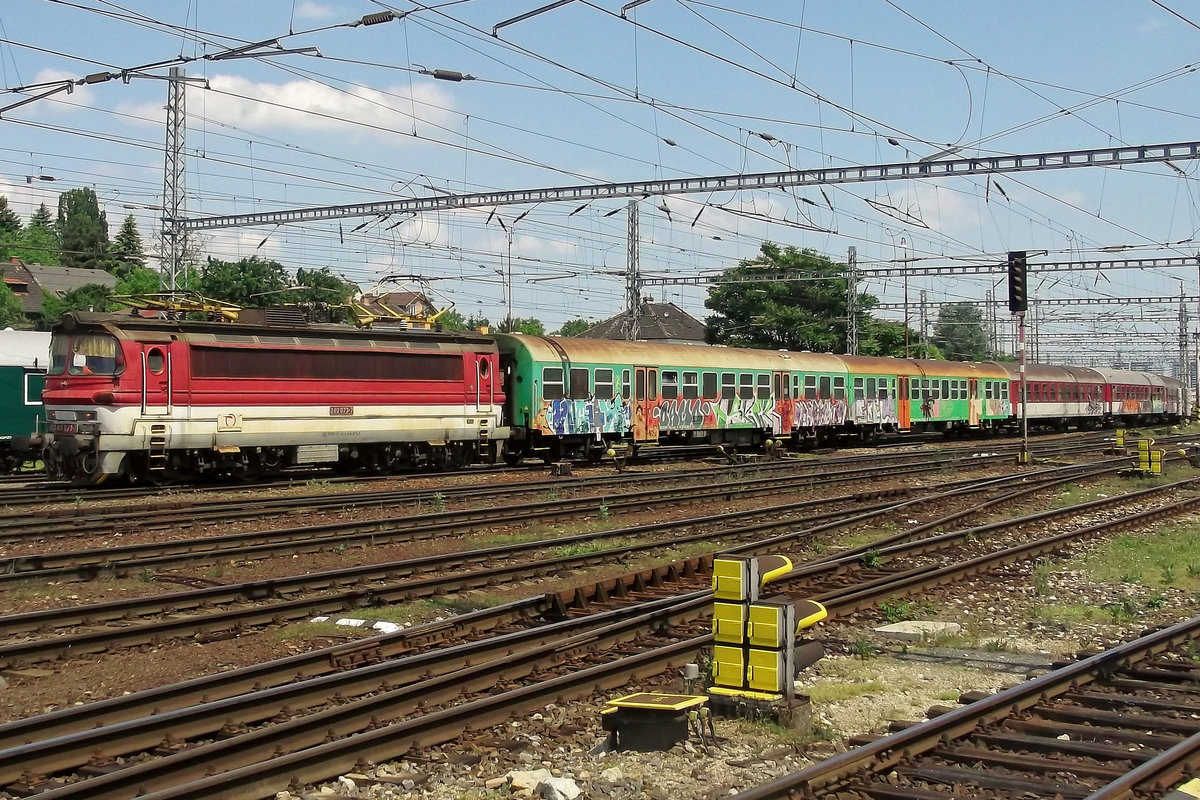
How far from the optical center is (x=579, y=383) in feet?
97.1

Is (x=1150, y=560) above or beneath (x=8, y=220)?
beneath

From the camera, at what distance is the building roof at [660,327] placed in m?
96.9

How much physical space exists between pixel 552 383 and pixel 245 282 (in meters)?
32.4

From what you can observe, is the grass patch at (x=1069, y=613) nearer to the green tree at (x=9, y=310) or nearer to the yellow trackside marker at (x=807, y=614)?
the yellow trackside marker at (x=807, y=614)

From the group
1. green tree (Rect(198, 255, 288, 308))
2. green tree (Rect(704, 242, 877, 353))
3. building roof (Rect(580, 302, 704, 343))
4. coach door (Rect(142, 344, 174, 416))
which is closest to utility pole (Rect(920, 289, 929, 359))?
green tree (Rect(704, 242, 877, 353))

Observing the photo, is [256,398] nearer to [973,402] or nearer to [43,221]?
[973,402]

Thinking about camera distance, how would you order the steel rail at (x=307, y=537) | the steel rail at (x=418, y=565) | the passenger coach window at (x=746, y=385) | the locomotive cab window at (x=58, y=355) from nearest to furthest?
the steel rail at (x=418, y=565), the steel rail at (x=307, y=537), the locomotive cab window at (x=58, y=355), the passenger coach window at (x=746, y=385)

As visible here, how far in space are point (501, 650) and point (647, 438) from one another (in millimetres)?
22181

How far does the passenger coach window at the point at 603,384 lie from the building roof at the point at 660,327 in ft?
212

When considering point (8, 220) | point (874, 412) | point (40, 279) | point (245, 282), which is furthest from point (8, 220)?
point (874, 412)

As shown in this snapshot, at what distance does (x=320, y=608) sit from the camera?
1143 cm

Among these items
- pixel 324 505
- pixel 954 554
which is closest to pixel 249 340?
pixel 324 505

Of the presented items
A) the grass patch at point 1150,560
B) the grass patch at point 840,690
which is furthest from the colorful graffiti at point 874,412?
the grass patch at point 840,690

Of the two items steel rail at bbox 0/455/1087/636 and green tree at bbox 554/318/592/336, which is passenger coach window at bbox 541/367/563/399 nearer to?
steel rail at bbox 0/455/1087/636
